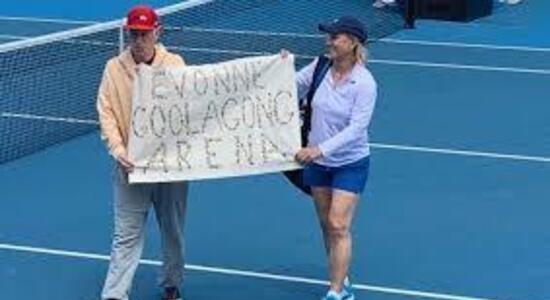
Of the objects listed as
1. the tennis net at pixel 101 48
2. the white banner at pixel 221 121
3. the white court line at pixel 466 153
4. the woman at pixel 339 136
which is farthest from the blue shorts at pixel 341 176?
the tennis net at pixel 101 48

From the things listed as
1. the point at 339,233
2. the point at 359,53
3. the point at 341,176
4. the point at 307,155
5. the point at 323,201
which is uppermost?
the point at 359,53

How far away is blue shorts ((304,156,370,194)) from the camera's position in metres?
7.26

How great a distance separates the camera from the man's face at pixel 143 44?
271 inches

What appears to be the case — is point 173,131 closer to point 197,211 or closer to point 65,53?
point 197,211

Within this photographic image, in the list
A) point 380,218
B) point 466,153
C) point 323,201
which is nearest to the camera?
point 323,201

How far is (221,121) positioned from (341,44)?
802mm

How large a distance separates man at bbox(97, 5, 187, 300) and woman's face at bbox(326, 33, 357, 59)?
2.70ft

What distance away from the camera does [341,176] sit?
7.27 meters

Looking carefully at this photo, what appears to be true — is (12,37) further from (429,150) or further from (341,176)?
(341,176)

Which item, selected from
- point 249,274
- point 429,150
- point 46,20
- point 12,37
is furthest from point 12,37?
point 249,274

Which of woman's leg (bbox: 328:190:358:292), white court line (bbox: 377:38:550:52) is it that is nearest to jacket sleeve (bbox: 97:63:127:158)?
woman's leg (bbox: 328:190:358:292)

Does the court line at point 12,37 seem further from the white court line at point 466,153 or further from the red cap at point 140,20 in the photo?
the red cap at point 140,20

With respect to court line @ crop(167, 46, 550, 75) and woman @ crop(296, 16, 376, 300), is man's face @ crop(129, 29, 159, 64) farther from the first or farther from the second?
court line @ crop(167, 46, 550, 75)

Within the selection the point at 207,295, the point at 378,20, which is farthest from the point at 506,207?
the point at 378,20
